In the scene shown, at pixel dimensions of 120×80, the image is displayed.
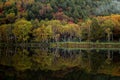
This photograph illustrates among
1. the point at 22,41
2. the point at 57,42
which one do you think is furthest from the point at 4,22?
the point at 57,42

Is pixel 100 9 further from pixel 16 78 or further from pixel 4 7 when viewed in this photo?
pixel 16 78

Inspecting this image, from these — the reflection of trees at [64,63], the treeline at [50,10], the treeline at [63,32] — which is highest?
the treeline at [50,10]

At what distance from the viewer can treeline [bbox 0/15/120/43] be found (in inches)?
3410

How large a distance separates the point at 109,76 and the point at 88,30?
66.1 meters

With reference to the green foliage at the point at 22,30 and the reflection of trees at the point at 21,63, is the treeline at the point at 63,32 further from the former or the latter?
the reflection of trees at the point at 21,63

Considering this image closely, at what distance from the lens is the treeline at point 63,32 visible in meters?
86.6

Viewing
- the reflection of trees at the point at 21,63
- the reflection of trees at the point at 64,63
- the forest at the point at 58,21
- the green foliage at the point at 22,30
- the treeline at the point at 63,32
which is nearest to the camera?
the reflection of trees at the point at 64,63

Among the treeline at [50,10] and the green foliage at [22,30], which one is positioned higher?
the treeline at [50,10]

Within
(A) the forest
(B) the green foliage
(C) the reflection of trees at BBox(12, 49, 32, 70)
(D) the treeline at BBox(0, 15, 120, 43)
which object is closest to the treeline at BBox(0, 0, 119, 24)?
(A) the forest

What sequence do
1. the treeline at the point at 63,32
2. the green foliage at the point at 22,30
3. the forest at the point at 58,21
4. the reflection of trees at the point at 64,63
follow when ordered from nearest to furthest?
the reflection of trees at the point at 64,63 → the treeline at the point at 63,32 → the forest at the point at 58,21 → the green foliage at the point at 22,30

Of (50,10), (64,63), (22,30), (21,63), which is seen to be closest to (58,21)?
(22,30)

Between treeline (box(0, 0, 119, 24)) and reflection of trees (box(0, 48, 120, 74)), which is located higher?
treeline (box(0, 0, 119, 24))

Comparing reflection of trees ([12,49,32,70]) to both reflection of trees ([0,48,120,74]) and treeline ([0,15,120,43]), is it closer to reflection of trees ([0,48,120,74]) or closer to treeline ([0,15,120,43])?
reflection of trees ([0,48,120,74])

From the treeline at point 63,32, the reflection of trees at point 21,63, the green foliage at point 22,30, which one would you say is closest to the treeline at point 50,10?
the green foliage at point 22,30
